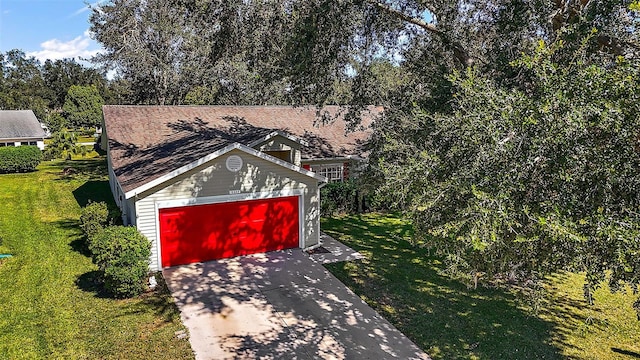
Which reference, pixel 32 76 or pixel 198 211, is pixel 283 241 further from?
pixel 32 76

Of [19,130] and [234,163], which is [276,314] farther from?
[19,130]

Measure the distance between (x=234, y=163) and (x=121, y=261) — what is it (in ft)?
15.2

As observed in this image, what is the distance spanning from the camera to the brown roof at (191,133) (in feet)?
50.3

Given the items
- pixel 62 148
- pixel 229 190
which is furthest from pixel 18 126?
pixel 229 190

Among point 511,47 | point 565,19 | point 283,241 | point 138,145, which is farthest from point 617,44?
point 138,145

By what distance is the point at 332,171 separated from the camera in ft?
75.2

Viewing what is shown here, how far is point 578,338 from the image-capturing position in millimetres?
10195

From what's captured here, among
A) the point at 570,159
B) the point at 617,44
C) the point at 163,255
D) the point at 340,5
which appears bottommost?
the point at 163,255

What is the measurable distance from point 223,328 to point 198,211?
15.3 ft

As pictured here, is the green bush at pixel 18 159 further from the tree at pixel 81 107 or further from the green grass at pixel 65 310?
the tree at pixel 81 107

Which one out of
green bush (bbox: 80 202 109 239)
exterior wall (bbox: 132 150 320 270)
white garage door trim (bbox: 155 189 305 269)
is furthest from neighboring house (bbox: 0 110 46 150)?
white garage door trim (bbox: 155 189 305 269)

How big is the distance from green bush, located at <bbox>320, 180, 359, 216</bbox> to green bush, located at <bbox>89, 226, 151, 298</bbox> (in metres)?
10.2

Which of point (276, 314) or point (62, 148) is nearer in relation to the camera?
point (276, 314)

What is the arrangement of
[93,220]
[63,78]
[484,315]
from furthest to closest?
1. [63,78]
2. [93,220]
3. [484,315]
